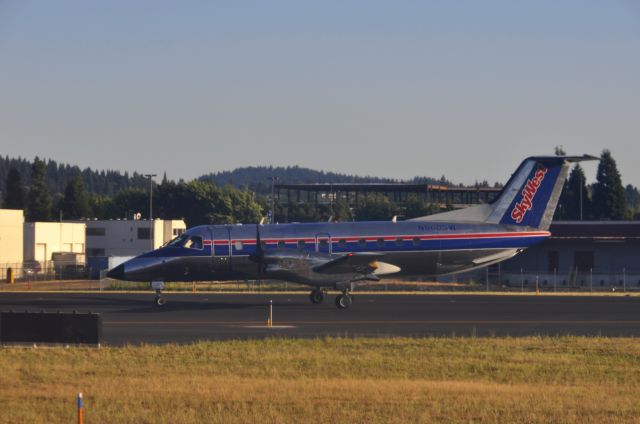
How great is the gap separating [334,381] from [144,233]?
73189mm

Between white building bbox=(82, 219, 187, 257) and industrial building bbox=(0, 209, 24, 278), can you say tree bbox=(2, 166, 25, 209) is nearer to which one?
white building bbox=(82, 219, 187, 257)

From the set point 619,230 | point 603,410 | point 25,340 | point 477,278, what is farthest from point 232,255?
point 619,230

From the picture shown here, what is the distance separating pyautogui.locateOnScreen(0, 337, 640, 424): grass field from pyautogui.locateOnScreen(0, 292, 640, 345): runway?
3.30 meters

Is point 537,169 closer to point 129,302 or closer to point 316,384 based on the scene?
point 129,302

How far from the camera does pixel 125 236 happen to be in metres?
94.8

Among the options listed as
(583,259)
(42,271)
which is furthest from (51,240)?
(583,259)

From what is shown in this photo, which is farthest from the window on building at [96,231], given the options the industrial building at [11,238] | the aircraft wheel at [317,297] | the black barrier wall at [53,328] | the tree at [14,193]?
the black barrier wall at [53,328]

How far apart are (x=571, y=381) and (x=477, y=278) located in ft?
172

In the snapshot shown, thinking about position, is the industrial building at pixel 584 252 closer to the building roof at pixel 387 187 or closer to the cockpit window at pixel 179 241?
the cockpit window at pixel 179 241

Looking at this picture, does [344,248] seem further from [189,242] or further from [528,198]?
[528,198]

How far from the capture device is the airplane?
4406cm

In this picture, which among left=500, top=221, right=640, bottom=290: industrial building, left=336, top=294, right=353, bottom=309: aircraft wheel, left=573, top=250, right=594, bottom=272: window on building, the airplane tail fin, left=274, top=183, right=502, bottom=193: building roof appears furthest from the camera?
left=274, top=183, right=502, bottom=193: building roof

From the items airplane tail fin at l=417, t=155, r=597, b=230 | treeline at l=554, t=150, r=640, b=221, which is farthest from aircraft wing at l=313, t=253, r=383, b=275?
treeline at l=554, t=150, r=640, b=221

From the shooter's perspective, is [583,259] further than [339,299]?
Yes
